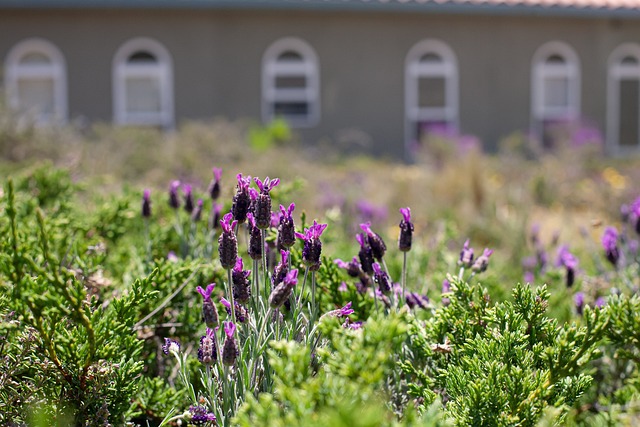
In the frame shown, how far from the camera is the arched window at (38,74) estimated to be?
55.6 ft

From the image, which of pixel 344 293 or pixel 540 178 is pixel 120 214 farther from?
pixel 540 178

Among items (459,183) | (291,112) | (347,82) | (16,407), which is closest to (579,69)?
(347,82)

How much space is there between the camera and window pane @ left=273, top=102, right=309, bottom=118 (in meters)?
17.9

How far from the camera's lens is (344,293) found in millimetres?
2258

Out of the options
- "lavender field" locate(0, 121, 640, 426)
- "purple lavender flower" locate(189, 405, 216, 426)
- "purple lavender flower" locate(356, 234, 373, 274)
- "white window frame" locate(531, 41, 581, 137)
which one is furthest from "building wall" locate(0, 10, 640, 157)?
"purple lavender flower" locate(189, 405, 216, 426)

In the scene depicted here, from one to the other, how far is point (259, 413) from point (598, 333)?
0.79 m

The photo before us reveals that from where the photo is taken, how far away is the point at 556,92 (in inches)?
762

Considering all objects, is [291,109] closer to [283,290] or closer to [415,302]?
[415,302]

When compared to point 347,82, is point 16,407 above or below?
below

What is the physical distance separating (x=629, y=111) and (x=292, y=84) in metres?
8.12

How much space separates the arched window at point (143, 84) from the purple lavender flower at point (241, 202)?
628 inches

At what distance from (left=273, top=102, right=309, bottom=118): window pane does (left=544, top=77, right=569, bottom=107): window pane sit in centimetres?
562

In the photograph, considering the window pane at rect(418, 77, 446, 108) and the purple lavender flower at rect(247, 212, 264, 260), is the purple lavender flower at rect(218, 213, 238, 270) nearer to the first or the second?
the purple lavender flower at rect(247, 212, 264, 260)

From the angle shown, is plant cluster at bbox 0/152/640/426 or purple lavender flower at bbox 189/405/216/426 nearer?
plant cluster at bbox 0/152/640/426
